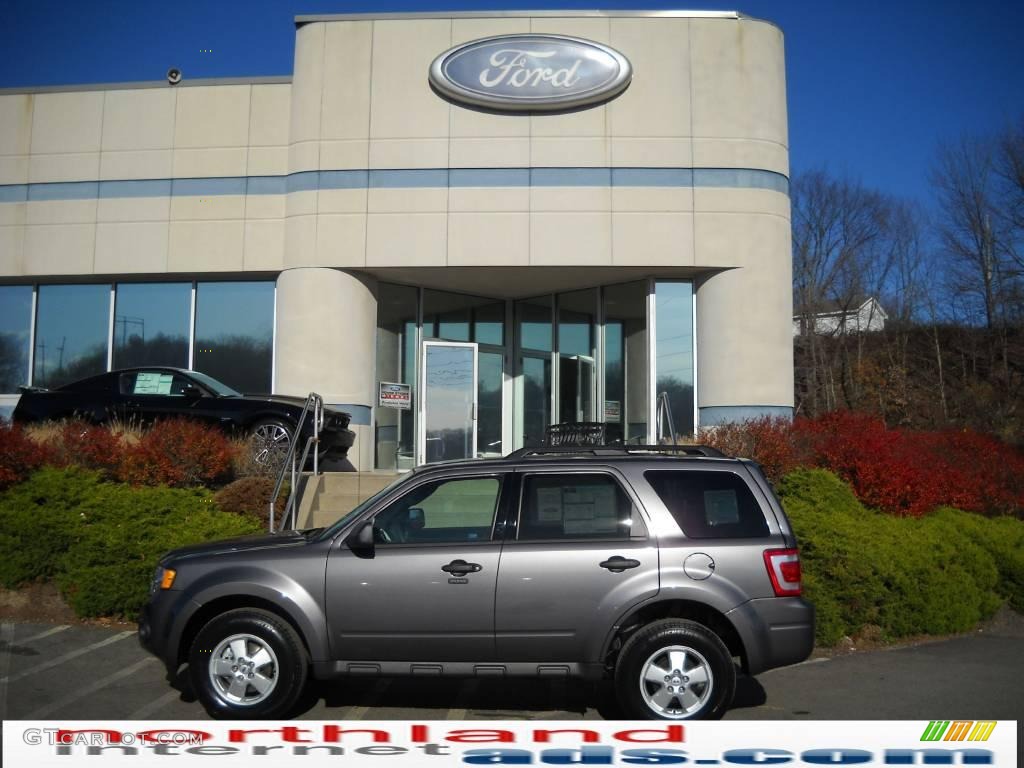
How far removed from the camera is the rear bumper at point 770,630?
579 centimetres

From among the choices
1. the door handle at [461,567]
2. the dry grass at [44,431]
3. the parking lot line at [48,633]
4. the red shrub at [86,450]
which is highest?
the dry grass at [44,431]

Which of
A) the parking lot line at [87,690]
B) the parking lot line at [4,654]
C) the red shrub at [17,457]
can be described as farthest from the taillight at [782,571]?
the red shrub at [17,457]

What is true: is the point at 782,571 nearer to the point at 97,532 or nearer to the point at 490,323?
the point at 97,532

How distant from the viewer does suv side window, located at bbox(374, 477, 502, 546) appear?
20.1 ft

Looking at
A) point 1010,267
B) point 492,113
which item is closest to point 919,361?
point 1010,267

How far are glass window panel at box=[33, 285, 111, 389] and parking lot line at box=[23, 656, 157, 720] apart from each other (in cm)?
1125

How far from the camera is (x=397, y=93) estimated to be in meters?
16.4

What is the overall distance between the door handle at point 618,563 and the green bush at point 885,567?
3311mm

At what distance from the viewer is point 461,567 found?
5895 mm

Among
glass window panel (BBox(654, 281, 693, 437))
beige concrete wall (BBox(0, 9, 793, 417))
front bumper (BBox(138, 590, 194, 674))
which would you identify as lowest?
front bumper (BBox(138, 590, 194, 674))

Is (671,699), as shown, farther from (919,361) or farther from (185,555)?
(919,361)

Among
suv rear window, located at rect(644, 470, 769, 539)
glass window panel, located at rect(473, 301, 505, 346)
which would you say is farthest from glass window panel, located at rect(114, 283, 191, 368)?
suv rear window, located at rect(644, 470, 769, 539)
